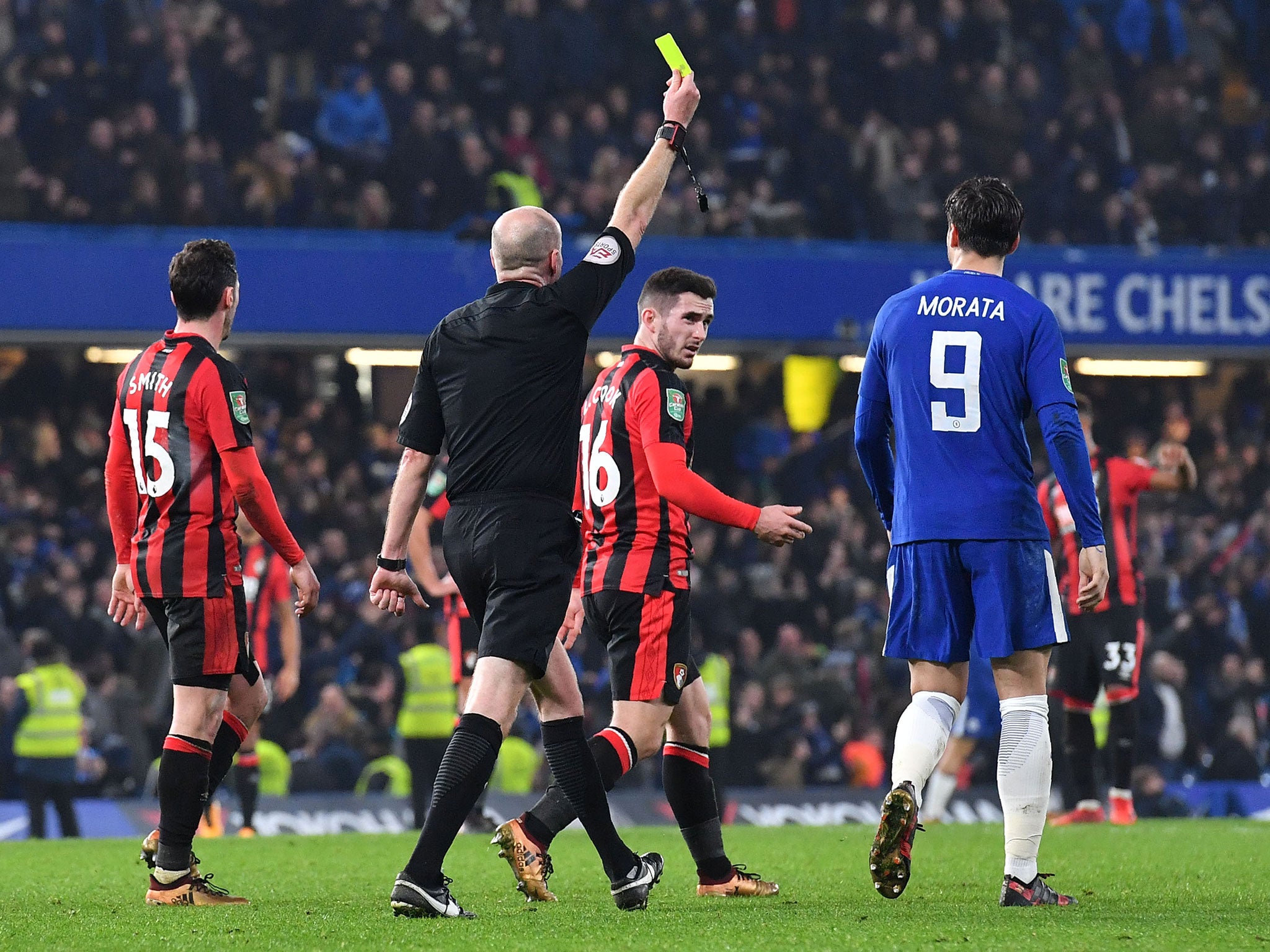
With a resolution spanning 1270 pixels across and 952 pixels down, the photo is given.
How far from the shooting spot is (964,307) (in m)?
5.21

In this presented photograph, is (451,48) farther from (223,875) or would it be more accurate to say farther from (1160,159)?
(223,875)

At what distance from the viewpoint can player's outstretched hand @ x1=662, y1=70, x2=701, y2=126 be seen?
204 inches

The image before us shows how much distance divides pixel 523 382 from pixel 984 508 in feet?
4.57

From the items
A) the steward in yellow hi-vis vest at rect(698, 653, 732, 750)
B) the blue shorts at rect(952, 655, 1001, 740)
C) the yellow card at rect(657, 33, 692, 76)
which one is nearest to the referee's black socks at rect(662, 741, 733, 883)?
the yellow card at rect(657, 33, 692, 76)

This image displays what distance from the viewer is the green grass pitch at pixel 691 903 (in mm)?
4422

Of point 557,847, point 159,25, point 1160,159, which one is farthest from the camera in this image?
point 1160,159

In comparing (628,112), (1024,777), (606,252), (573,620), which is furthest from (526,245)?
(628,112)

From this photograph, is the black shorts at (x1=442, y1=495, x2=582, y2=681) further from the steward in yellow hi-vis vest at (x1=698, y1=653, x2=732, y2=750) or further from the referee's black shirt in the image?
the steward in yellow hi-vis vest at (x1=698, y1=653, x2=732, y2=750)

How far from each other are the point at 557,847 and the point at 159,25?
442 inches

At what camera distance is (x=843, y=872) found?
690cm

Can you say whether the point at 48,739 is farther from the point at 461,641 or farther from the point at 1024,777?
the point at 1024,777

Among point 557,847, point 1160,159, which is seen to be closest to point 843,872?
point 557,847

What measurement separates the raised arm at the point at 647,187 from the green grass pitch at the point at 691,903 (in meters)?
1.96

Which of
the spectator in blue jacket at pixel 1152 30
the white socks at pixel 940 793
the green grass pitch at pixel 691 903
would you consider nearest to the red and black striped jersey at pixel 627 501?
the green grass pitch at pixel 691 903
